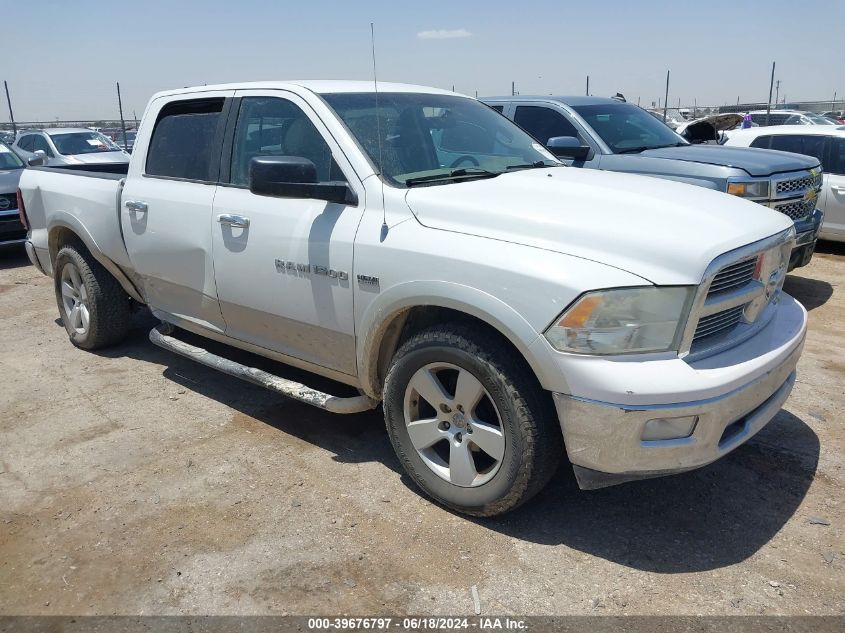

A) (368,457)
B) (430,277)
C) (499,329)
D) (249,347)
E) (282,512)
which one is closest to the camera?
(499,329)

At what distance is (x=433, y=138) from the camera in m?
→ 3.89

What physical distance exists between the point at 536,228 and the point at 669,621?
1541mm

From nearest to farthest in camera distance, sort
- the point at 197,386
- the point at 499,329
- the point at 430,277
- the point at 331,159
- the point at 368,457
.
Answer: the point at 499,329 → the point at 430,277 → the point at 331,159 → the point at 368,457 → the point at 197,386

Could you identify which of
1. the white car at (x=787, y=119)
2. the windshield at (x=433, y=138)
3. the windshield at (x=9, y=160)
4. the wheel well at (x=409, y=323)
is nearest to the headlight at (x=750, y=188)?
the windshield at (x=433, y=138)

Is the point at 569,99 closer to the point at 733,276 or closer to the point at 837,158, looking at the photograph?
the point at 837,158

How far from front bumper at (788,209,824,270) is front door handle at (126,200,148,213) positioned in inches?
207

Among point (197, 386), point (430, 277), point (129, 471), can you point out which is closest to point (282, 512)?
point (129, 471)

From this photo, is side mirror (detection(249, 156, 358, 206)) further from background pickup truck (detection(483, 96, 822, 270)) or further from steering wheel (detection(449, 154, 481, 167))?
background pickup truck (detection(483, 96, 822, 270))

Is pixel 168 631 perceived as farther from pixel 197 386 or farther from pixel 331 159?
pixel 197 386

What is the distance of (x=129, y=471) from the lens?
3803mm

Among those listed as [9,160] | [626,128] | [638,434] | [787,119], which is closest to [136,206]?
[638,434]

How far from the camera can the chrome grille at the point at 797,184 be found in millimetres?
6383

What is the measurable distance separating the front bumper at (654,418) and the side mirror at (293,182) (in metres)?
1.44

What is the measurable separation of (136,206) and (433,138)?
2.00 m
